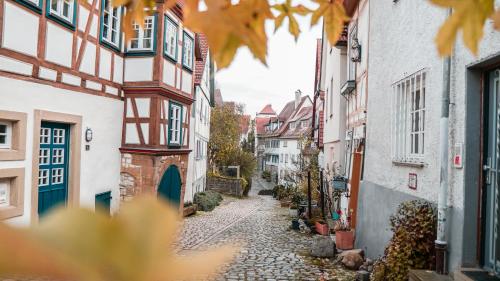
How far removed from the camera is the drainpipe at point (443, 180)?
4.61 m

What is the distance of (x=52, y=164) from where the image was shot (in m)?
8.55

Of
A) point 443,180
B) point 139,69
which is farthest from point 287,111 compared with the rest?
point 443,180

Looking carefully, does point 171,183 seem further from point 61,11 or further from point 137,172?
point 61,11

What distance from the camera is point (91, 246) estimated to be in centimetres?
33

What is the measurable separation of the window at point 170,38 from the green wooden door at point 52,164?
4042mm

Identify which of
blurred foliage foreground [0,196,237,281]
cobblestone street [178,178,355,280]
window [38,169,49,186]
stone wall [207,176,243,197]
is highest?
blurred foliage foreground [0,196,237,281]

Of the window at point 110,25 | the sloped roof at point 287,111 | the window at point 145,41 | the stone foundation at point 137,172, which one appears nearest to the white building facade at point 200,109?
the stone foundation at point 137,172

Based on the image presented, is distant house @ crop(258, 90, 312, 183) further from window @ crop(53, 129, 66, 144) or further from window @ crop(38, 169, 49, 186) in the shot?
window @ crop(38, 169, 49, 186)

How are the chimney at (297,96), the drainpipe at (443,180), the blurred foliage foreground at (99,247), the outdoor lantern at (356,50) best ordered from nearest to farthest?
the blurred foliage foreground at (99,247) < the drainpipe at (443,180) < the outdoor lantern at (356,50) < the chimney at (297,96)

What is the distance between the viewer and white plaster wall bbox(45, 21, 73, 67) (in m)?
7.82

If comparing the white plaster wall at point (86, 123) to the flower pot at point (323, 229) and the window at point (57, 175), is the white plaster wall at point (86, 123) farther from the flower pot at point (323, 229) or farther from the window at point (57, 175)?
the flower pot at point (323, 229)

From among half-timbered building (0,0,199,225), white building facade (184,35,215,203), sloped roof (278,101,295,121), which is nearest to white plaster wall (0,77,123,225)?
half-timbered building (0,0,199,225)

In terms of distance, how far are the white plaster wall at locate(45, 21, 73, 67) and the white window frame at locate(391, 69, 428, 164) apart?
6.26m

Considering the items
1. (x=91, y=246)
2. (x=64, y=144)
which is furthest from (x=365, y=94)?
(x=91, y=246)
